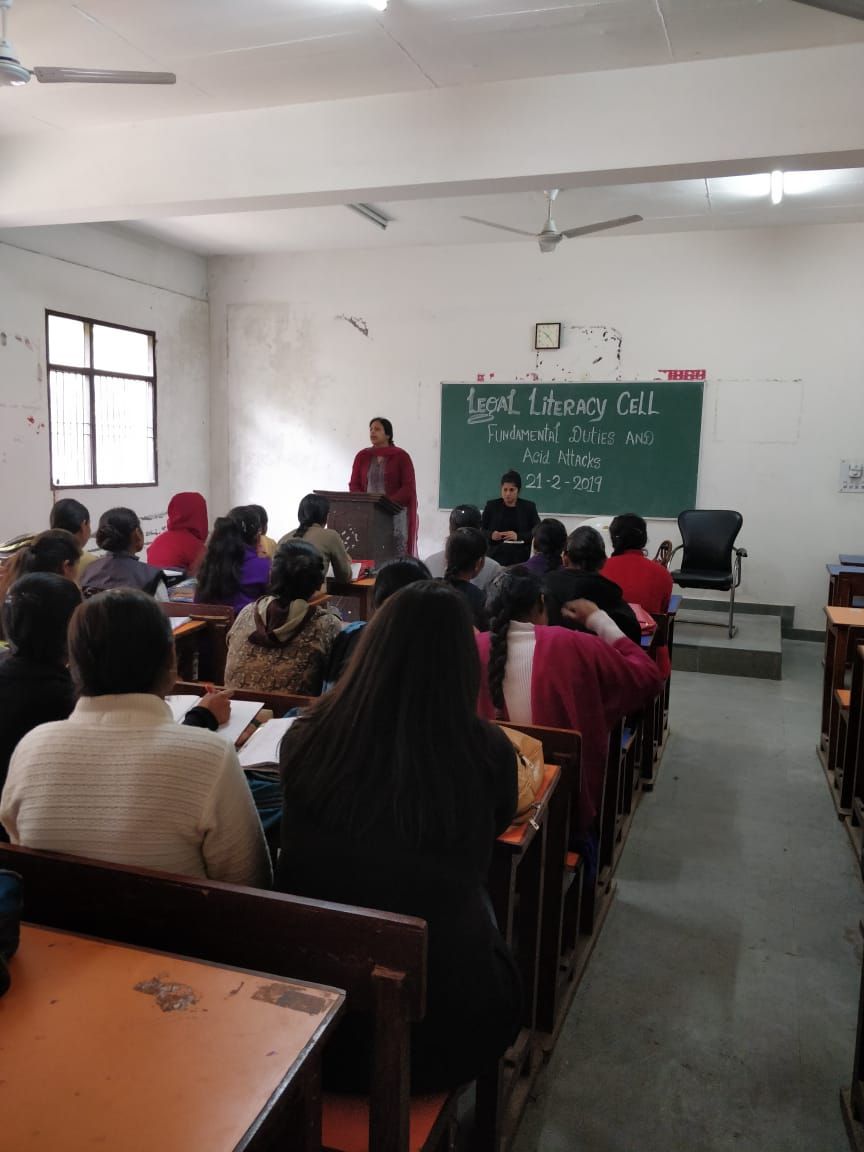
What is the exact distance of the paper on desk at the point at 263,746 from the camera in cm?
168

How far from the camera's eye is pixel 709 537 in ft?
20.0

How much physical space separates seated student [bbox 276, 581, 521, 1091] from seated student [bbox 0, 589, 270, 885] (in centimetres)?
9

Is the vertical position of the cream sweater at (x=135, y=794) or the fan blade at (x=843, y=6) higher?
the fan blade at (x=843, y=6)

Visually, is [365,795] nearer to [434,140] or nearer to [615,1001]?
[615,1001]

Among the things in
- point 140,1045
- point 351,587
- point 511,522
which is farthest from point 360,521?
point 140,1045

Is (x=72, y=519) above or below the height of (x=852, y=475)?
below

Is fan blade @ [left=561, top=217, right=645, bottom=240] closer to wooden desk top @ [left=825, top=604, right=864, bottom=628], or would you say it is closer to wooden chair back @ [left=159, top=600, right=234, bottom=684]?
wooden desk top @ [left=825, top=604, right=864, bottom=628]

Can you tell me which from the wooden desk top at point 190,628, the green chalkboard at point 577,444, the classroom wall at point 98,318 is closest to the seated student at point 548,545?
the wooden desk top at point 190,628

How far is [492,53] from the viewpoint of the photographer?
3568 millimetres

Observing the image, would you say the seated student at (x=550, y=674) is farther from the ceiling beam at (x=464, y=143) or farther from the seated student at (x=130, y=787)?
the ceiling beam at (x=464, y=143)

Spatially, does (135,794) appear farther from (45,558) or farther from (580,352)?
(580,352)

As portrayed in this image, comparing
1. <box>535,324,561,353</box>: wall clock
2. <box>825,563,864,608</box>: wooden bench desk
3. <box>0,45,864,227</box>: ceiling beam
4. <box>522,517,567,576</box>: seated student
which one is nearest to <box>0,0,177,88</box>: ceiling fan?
<box>0,45,864,227</box>: ceiling beam

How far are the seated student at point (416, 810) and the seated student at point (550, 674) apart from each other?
859 mm

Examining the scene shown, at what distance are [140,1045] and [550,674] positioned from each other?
54.9 inches
